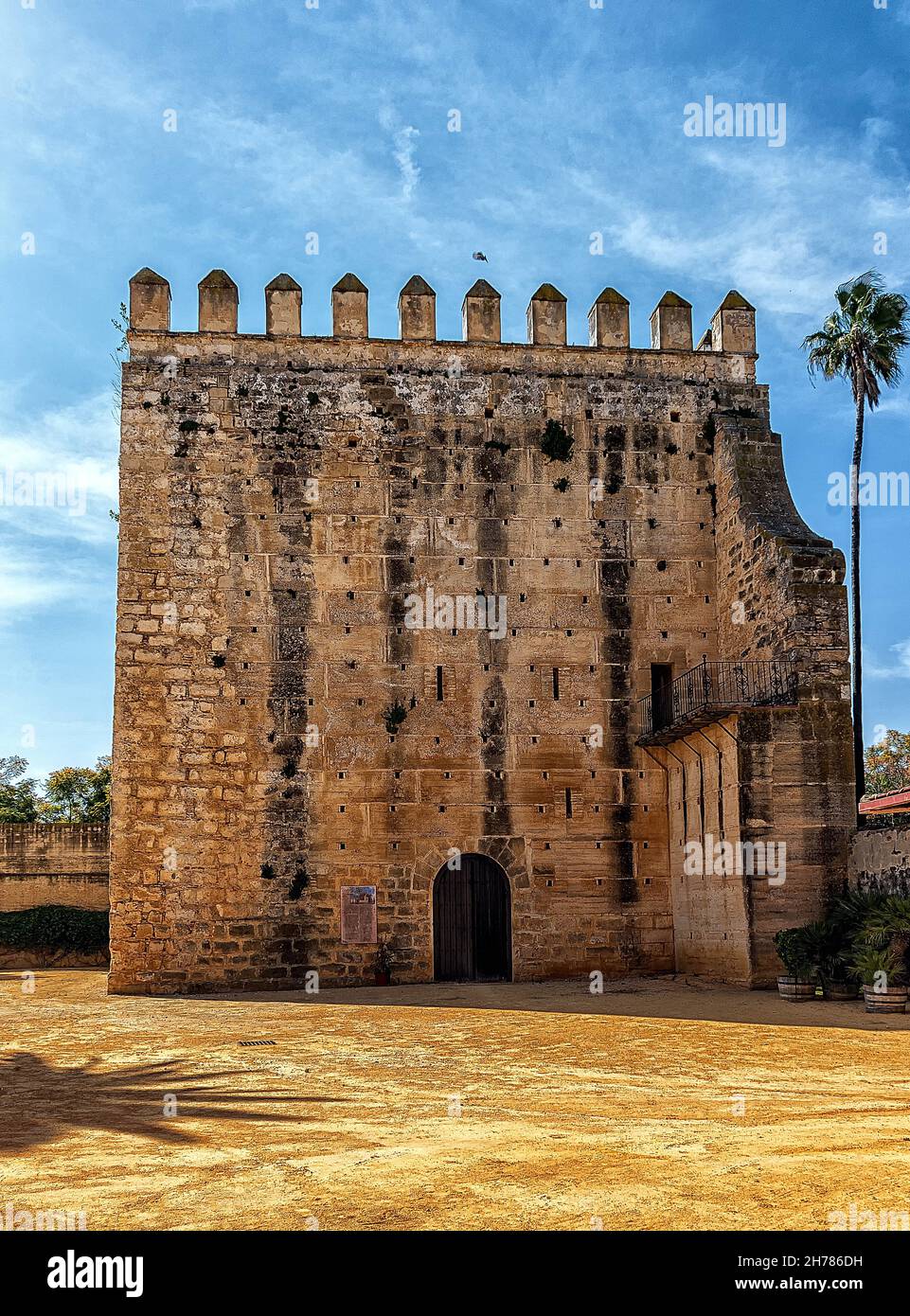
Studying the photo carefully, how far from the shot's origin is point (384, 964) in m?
19.1

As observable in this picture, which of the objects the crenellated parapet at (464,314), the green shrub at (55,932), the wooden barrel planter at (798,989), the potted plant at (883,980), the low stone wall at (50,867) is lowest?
the green shrub at (55,932)

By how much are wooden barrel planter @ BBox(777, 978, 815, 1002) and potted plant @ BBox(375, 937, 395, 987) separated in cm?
654

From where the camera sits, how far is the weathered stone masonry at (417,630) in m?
19.0

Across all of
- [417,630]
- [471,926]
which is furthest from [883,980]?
[417,630]

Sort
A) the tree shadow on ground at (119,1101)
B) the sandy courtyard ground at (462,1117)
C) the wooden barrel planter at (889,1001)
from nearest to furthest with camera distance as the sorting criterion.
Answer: the sandy courtyard ground at (462,1117)
the tree shadow on ground at (119,1101)
the wooden barrel planter at (889,1001)

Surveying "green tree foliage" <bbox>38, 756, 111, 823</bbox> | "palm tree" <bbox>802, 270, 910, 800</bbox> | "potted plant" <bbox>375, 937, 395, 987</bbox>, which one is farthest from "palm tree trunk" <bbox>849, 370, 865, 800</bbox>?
"green tree foliage" <bbox>38, 756, 111, 823</bbox>

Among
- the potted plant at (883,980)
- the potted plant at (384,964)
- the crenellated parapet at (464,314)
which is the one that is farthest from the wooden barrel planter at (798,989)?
the crenellated parapet at (464,314)

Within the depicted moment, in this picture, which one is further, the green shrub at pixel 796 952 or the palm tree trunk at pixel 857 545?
the palm tree trunk at pixel 857 545

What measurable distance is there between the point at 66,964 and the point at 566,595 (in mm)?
14690

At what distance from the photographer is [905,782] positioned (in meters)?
44.8

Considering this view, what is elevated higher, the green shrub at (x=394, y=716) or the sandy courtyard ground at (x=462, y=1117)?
the green shrub at (x=394, y=716)

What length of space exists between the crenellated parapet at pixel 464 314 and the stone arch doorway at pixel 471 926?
9.51 metres

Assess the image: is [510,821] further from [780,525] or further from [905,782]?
[905,782]

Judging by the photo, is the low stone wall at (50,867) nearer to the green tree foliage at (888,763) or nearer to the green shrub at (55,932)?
the green shrub at (55,932)
